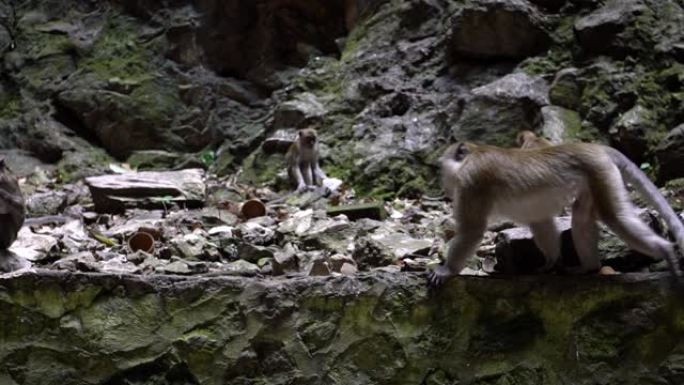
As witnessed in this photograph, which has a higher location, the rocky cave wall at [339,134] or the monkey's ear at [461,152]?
the monkey's ear at [461,152]

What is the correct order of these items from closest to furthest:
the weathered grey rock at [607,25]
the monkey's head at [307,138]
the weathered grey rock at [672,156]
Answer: the weathered grey rock at [672,156]
the weathered grey rock at [607,25]
the monkey's head at [307,138]

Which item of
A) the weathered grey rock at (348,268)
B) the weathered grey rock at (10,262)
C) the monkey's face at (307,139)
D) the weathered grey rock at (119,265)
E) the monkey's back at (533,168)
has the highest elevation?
the monkey's back at (533,168)

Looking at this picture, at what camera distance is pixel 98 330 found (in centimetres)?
354

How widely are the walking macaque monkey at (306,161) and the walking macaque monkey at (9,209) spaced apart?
540 centimetres

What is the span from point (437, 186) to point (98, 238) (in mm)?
4238

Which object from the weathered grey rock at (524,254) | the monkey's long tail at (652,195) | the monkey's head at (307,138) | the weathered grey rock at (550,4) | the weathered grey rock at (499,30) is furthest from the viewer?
the weathered grey rock at (550,4)

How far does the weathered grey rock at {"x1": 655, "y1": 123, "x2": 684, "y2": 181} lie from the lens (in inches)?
303

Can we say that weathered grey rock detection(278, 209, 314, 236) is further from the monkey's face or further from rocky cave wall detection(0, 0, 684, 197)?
the monkey's face

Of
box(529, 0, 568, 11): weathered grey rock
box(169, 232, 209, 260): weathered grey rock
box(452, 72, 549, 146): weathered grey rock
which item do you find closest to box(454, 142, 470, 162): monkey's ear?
box(169, 232, 209, 260): weathered grey rock

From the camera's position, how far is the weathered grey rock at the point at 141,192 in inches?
339

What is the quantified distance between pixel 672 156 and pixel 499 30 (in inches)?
133

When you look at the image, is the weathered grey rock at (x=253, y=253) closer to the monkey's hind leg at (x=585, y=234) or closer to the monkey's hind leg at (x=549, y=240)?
the monkey's hind leg at (x=549, y=240)

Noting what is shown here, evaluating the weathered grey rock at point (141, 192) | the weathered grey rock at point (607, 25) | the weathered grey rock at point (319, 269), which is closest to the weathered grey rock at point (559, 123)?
the weathered grey rock at point (607, 25)

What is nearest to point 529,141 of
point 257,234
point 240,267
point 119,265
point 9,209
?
point 240,267
